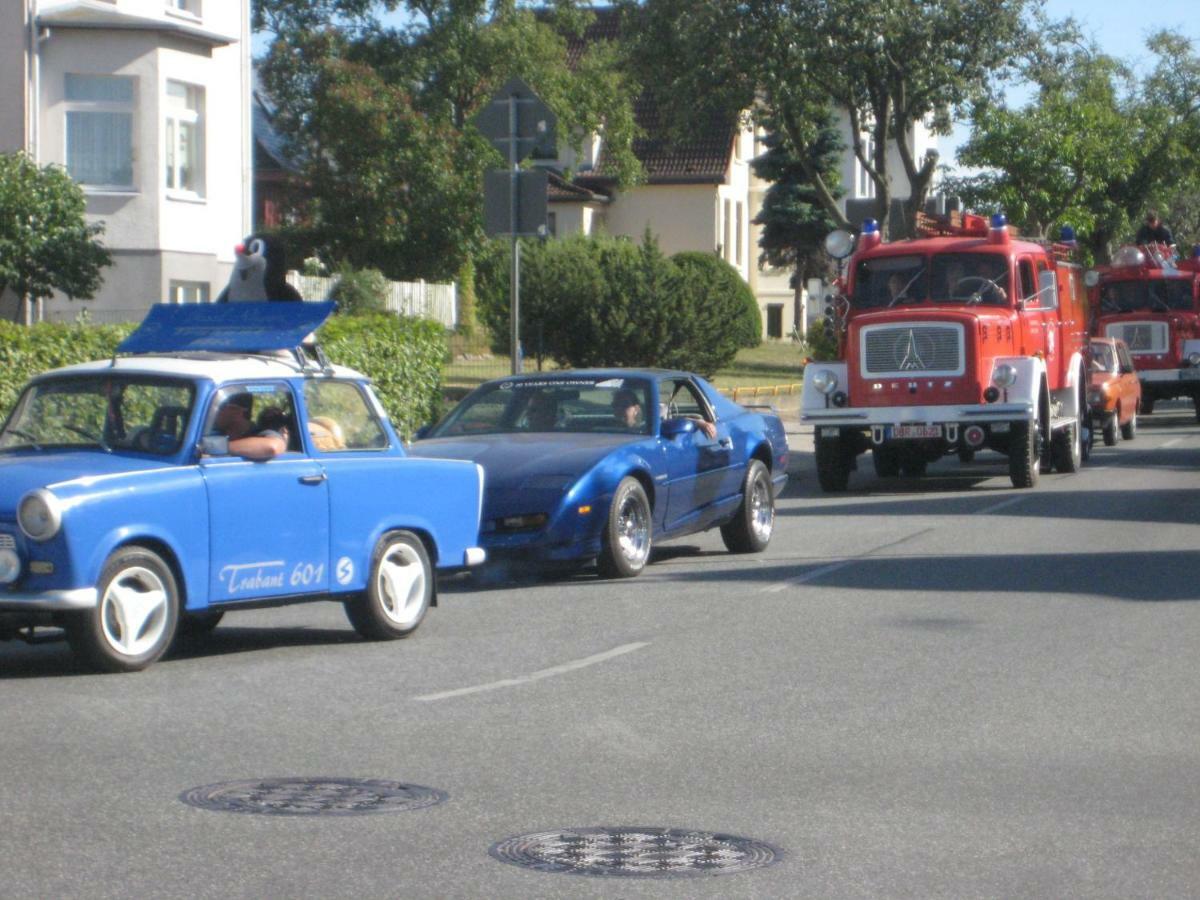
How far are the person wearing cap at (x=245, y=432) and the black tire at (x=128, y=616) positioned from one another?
32.6 inches

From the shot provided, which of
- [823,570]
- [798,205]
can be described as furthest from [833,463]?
[798,205]

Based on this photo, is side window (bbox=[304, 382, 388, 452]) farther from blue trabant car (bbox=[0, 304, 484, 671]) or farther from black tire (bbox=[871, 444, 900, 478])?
black tire (bbox=[871, 444, 900, 478])

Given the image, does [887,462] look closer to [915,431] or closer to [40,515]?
[915,431]

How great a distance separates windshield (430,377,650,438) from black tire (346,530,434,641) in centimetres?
343

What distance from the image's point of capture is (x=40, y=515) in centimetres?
920

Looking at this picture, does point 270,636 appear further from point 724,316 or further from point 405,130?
point 405,130

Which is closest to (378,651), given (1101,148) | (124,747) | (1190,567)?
(124,747)

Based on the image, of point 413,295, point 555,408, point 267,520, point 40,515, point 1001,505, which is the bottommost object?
point 1001,505

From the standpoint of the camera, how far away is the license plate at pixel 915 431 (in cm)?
2197

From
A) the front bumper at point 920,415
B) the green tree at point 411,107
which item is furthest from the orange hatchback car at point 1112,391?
the green tree at point 411,107

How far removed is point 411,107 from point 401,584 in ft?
147

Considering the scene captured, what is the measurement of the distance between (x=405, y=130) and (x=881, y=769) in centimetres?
4663

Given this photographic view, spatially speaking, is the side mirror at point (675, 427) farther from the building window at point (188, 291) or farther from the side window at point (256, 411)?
the building window at point (188, 291)

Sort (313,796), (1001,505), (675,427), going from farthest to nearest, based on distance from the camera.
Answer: (1001,505) → (675,427) → (313,796)
